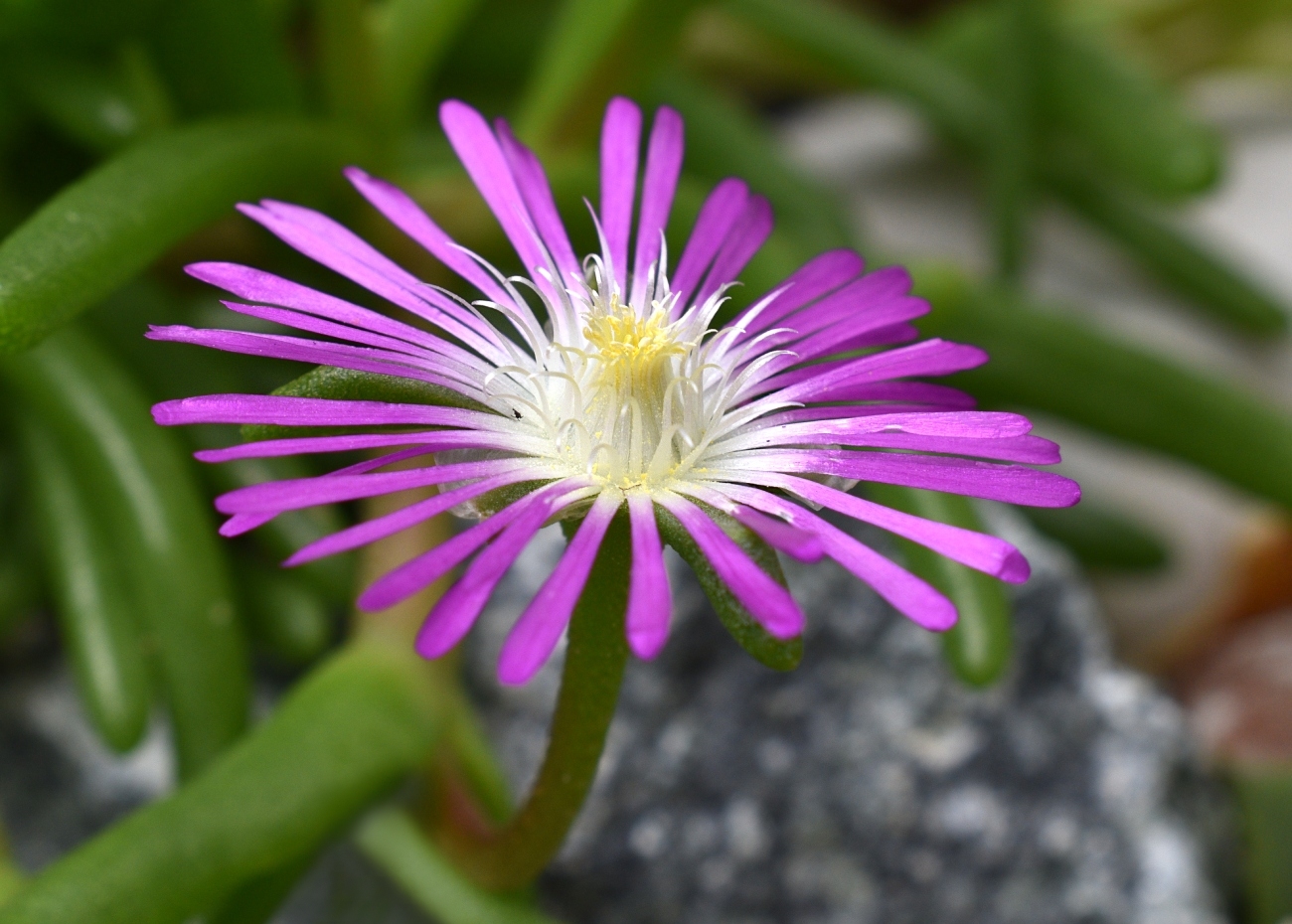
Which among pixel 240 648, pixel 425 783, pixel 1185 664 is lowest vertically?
pixel 1185 664

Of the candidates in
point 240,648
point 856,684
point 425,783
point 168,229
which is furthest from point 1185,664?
point 168,229

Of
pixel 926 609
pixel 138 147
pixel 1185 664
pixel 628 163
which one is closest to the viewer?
pixel 926 609

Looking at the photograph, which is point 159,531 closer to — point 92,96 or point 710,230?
point 92,96

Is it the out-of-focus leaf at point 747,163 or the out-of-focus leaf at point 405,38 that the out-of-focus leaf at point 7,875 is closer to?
the out-of-focus leaf at point 405,38

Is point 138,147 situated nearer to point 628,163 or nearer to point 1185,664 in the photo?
point 628,163

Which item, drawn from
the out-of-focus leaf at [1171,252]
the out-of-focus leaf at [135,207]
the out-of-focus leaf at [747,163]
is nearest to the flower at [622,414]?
the out-of-focus leaf at [135,207]

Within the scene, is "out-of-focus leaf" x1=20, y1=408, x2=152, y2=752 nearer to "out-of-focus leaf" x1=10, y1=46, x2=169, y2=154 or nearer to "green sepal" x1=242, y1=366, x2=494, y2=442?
"out-of-focus leaf" x1=10, y1=46, x2=169, y2=154
